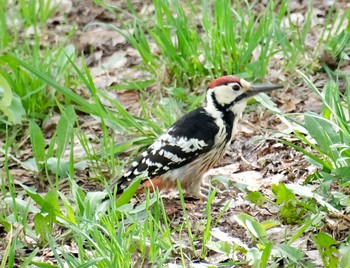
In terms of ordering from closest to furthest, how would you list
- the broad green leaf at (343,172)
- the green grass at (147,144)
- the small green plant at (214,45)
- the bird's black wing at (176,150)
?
the green grass at (147,144), the broad green leaf at (343,172), the bird's black wing at (176,150), the small green plant at (214,45)

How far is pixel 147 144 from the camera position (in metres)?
5.55

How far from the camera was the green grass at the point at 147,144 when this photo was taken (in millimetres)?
4031

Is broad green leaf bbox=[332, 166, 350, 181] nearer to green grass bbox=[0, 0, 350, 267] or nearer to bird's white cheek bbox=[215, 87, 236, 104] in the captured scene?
green grass bbox=[0, 0, 350, 267]

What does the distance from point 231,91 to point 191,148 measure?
484 millimetres

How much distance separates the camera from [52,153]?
534 centimetres

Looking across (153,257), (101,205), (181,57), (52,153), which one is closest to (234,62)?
(181,57)

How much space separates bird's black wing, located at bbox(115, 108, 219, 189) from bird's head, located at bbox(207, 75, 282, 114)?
0.22 metres

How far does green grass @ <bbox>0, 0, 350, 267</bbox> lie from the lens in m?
4.03

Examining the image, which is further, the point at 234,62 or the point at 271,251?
the point at 234,62

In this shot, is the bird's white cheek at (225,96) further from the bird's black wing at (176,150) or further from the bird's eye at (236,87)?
the bird's black wing at (176,150)

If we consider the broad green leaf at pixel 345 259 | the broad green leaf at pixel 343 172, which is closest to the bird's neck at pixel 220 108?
the broad green leaf at pixel 343 172

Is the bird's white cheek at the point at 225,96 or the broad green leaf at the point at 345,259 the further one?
the bird's white cheek at the point at 225,96

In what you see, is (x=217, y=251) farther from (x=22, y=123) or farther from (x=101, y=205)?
(x=22, y=123)

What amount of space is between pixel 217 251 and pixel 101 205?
722 mm
